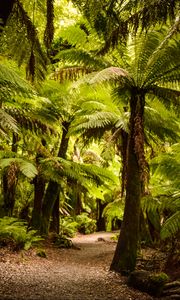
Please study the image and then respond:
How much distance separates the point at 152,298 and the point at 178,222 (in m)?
1.18

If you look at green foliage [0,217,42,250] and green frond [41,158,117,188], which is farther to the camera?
green frond [41,158,117,188]

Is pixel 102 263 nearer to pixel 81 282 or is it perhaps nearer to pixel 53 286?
pixel 81 282

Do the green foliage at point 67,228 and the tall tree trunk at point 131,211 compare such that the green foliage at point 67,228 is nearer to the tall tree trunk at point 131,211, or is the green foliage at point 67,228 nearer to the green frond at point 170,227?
the tall tree trunk at point 131,211

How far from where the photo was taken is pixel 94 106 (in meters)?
7.15

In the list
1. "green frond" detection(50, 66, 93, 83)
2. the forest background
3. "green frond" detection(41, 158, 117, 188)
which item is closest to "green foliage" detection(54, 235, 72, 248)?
the forest background

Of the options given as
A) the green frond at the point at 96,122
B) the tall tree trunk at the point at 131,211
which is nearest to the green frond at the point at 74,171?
the green frond at the point at 96,122

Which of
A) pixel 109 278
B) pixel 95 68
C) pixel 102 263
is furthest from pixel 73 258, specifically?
pixel 95 68

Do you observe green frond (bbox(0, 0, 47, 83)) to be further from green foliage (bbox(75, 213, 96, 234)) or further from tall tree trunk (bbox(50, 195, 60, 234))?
green foliage (bbox(75, 213, 96, 234))

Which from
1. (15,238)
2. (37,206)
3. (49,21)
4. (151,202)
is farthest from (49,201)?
(49,21)

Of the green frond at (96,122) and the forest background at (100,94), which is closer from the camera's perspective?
the forest background at (100,94)

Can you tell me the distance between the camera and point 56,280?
445 cm

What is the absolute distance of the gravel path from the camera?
3.67m

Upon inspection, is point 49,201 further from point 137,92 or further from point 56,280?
point 137,92

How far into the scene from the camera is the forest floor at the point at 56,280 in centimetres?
367
